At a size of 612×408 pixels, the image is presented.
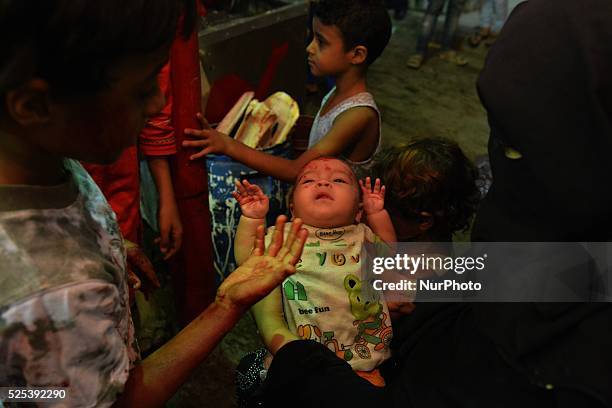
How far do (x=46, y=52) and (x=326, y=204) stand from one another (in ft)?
4.41

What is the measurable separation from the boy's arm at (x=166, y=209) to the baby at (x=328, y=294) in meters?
0.38

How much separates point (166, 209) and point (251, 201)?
0.45 meters

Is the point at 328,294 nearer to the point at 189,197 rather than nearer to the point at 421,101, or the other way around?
the point at 189,197

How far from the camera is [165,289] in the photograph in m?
3.07

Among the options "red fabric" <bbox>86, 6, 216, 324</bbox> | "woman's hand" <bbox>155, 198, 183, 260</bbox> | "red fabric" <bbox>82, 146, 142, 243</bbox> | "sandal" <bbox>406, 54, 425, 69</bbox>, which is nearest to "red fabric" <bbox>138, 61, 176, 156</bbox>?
"red fabric" <bbox>86, 6, 216, 324</bbox>

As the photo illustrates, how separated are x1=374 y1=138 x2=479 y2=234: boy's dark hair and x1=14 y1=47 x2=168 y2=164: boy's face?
1.49 m

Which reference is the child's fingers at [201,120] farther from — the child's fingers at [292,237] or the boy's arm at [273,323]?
the child's fingers at [292,237]

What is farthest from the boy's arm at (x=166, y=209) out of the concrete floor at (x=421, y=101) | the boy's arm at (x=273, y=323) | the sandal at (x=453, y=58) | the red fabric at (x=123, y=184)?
the sandal at (x=453, y=58)

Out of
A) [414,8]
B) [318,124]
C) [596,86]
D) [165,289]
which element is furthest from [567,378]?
[414,8]

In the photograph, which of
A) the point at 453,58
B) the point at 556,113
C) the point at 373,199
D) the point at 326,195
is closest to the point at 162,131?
the point at 326,195

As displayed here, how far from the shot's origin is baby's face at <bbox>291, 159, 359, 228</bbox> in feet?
6.66

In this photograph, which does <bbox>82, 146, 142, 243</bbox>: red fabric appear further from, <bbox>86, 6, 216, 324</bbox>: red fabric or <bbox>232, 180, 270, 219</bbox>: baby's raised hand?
<bbox>232, 180, 270, 219</bbox>: baby's raised hand

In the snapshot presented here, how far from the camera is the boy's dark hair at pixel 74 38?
76 centimetres

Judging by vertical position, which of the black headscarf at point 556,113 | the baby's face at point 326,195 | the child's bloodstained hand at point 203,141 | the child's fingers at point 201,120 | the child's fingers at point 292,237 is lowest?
the baby's face at point 326,195
